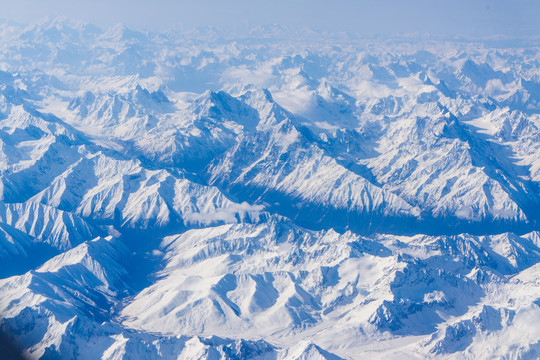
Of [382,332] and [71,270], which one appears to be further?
[71,270]

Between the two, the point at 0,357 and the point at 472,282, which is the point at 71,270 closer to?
the point at 472,282

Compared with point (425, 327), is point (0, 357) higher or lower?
higher

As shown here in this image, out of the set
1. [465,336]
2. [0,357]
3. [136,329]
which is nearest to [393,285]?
[465,336]

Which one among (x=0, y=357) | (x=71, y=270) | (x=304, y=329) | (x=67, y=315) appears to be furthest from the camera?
(x=71, y=270)

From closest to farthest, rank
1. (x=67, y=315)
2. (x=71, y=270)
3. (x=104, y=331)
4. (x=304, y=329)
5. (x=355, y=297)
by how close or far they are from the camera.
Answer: (x=104, y=331), (x=67, y=315), (x=304, y=329), (x=355, y=297), (x=71, y=270)

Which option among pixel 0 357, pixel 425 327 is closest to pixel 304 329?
pixel 425 327

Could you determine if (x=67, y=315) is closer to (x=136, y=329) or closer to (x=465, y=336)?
(x=136, y=329)

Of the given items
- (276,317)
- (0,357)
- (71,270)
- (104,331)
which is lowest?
(71,270)

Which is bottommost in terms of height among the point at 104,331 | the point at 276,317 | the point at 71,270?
the point at 71,270

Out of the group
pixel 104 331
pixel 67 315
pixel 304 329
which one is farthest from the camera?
pixel 304 329
